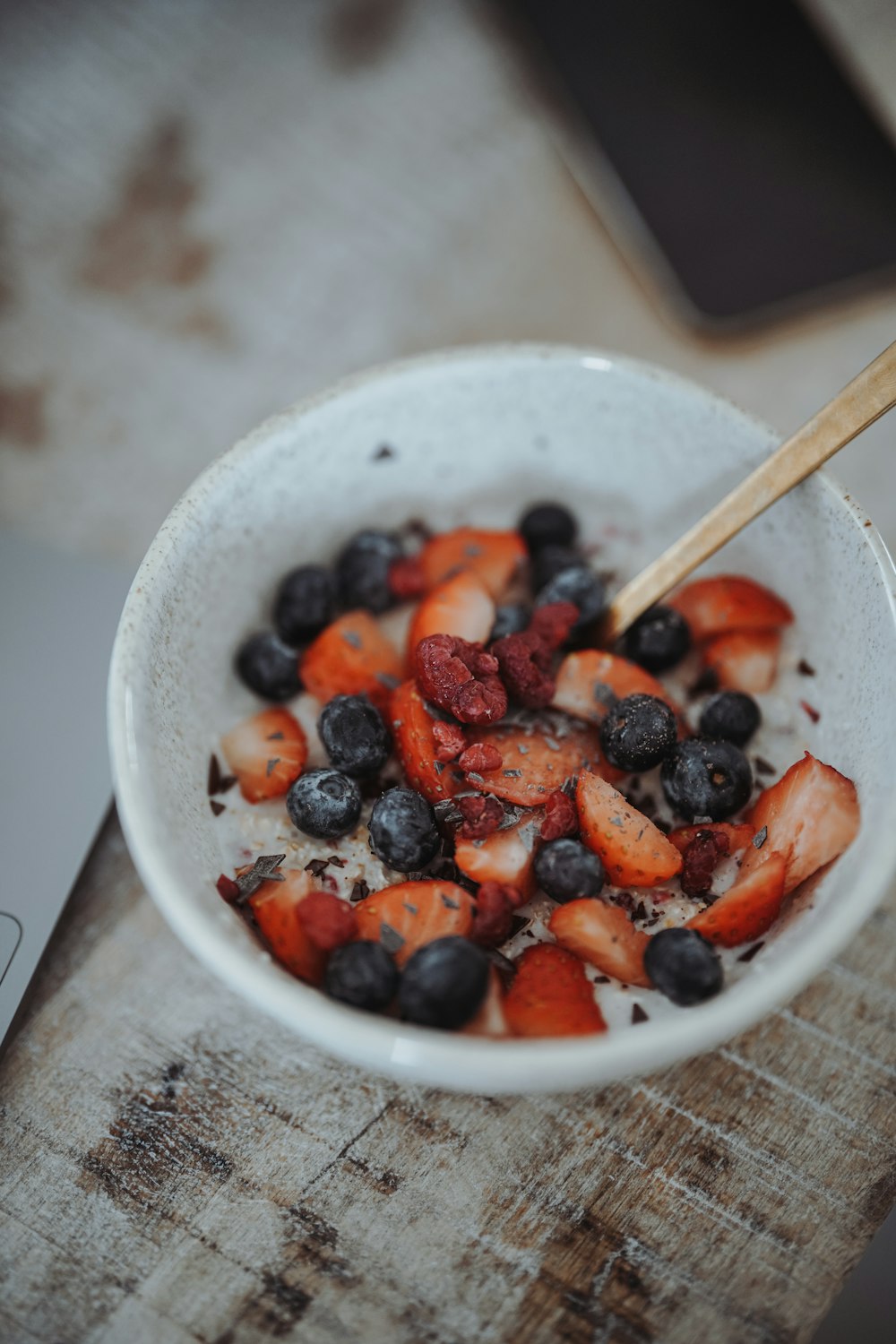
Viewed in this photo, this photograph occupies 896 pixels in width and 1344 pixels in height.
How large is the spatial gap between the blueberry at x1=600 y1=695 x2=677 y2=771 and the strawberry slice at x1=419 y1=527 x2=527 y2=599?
271mm

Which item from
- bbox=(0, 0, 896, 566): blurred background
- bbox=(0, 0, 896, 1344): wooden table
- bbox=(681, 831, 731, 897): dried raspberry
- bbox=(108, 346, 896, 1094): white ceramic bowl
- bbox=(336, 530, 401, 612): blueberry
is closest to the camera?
bbox=(108, 346, 896, 1094): white ceramic bowl

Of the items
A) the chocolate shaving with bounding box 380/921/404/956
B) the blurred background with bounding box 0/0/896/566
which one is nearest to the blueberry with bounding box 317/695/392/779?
the chocolate shaving with bounding box 380/921/404/956

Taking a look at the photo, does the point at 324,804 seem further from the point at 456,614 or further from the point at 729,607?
the point at 729,607

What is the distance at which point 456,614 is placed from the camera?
1130mm

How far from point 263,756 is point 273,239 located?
1.08 m

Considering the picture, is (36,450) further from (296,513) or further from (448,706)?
(448,706)

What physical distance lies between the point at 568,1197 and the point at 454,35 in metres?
1.99

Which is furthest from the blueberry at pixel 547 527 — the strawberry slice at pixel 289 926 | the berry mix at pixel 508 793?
the strawberry slice at pixel 289 926

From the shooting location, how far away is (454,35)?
72.7 inches

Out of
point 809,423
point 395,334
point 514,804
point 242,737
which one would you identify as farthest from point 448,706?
point 395,334

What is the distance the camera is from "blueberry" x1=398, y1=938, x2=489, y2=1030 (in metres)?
0.81

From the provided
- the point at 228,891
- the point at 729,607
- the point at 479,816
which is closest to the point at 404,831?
the point at 479,816

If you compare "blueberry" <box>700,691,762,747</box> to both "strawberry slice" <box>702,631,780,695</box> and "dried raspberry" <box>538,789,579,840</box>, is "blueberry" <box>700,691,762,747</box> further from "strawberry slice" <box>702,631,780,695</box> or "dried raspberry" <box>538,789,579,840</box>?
"dried raspberry" <box>538,789,579,840</box>

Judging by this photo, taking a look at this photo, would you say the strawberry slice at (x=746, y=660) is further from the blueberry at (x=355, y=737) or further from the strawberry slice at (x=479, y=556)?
the blueberry at (x=355, y=737)
